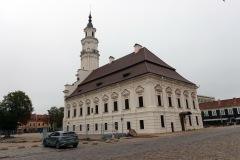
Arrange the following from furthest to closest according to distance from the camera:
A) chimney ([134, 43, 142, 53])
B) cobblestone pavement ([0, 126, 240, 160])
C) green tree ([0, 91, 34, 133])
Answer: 1. green tree ([0, 91, 34, 133])
2. chimney ([134, 43, 142, 53])
3. cobblestone pavement ([0, 126, 240, 160])

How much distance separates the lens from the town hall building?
32.4 m

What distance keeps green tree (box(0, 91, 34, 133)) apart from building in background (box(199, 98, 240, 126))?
175 ft

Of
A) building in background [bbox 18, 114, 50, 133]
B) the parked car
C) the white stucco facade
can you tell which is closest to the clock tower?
the white stucco facade

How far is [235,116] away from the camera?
5772 centimetres

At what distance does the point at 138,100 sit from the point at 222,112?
39.4m

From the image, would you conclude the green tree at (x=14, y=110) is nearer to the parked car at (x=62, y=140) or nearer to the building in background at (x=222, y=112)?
the parked car at (x=62, y=140)

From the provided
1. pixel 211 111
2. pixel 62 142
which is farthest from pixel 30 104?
pixel 211 111

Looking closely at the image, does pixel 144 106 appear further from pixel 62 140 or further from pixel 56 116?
pixel 56 116

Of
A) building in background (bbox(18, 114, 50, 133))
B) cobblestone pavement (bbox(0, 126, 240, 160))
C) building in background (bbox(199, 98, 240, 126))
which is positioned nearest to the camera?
cobblestone pavement (bbox(0, 126, 240, 160))

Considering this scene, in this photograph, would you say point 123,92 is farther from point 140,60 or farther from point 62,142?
point 62,142

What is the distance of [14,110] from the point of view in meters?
49.4

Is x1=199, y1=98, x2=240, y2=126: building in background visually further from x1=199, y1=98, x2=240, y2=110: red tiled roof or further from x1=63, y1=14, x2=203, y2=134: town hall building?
x1=63, y1=14, x2=203, y2=134: town hall building

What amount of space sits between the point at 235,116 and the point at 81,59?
4771cm

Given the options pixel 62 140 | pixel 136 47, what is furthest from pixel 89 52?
pixel 62 140
